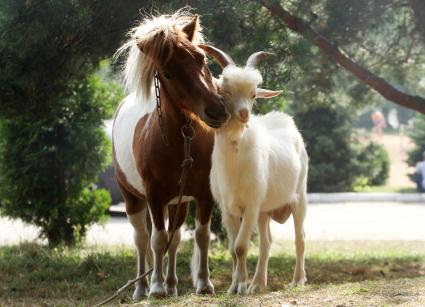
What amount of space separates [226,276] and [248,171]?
2.86 meters

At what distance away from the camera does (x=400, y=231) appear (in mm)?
16578

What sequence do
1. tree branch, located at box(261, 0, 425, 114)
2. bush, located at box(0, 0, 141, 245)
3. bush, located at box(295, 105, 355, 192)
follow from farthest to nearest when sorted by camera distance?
bush, located at box(295, 105, 355, 192) → bush, located at box(0, 0, 141, 245) → tree branch, located at box(261, 0, 425, 114)

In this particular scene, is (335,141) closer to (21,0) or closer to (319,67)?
(319,67)

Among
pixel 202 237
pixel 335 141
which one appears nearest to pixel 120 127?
pixel 202 237

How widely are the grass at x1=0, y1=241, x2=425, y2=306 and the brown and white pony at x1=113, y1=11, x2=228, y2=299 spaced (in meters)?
0.51

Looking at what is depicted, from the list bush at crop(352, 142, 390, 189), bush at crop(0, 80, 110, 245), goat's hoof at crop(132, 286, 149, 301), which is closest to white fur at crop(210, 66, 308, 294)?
goat's hoof at crop(132, 286, 149, 301)

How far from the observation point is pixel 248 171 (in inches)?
271

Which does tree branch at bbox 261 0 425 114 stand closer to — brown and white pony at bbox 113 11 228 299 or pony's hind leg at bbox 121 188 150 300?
brown and white pony at bbox 113 11 228 299

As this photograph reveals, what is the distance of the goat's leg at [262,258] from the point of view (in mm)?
7465

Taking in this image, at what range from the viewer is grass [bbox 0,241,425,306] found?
615cm

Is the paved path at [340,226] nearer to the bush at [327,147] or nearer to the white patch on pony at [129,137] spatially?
the bush at [327,147]

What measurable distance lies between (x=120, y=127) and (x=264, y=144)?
6.00ft

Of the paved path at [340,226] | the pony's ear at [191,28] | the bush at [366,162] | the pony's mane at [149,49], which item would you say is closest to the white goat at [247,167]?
the pony's ear at [191,28]

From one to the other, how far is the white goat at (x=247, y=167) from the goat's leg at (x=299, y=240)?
0.18 ft
